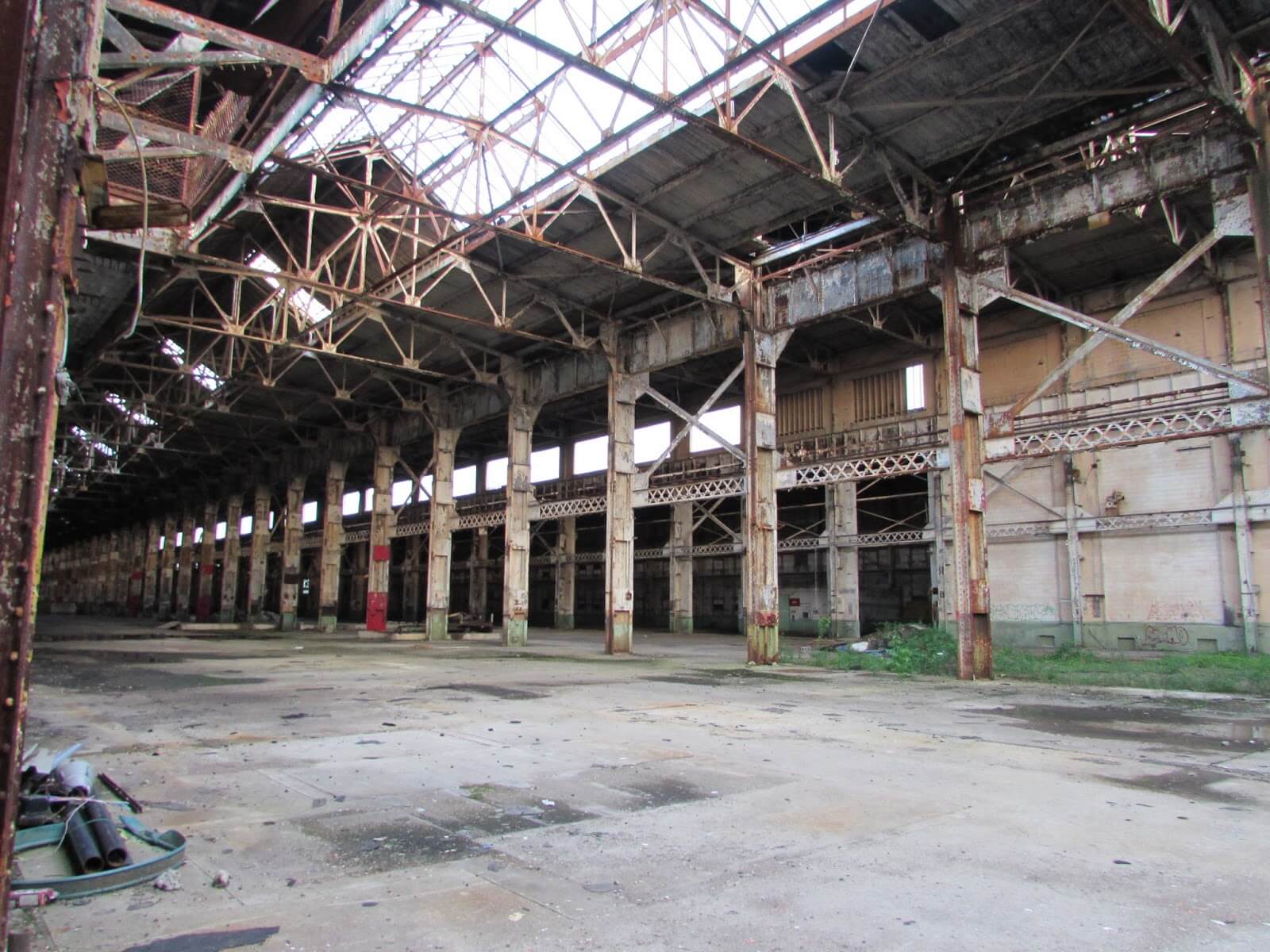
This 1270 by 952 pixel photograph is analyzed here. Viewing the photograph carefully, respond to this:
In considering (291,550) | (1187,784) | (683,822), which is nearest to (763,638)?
(1187,784)

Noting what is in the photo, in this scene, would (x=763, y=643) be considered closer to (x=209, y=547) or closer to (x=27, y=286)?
(x=27, y=286)

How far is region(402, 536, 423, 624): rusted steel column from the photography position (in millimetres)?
46469

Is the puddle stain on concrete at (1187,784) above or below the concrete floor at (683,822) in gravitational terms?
below

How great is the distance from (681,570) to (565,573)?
286 inches

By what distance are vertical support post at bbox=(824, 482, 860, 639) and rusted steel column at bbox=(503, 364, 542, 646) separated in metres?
11.2

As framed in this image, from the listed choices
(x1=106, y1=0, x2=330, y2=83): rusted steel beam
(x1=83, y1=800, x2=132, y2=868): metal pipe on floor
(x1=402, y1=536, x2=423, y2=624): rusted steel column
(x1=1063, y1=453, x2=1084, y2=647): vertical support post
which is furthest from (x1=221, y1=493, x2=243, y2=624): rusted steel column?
(x1=83, y1=800, x2=132, y2=868): metal pipe on floor

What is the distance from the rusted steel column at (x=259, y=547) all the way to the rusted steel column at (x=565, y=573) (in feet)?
51.1

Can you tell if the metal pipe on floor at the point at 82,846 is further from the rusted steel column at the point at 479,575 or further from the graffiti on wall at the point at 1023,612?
the rusted steel column at the point at 479,575

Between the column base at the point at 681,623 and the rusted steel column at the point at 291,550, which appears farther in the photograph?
the rusted steel column at the point at 291,550

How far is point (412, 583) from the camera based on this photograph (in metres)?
48.0

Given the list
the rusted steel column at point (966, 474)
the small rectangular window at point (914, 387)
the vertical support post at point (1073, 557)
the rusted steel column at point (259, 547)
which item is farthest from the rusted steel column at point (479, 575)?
the rusted steel column at point (966, 474)

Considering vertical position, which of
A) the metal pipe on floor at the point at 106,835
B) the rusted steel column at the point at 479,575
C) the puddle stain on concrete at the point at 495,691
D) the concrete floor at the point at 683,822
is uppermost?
the rusted steel column at the point at 479,575

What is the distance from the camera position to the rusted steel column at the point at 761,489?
18.4 meters

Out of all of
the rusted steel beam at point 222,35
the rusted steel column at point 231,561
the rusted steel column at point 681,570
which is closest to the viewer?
the rusted steel beam at point 222,35
